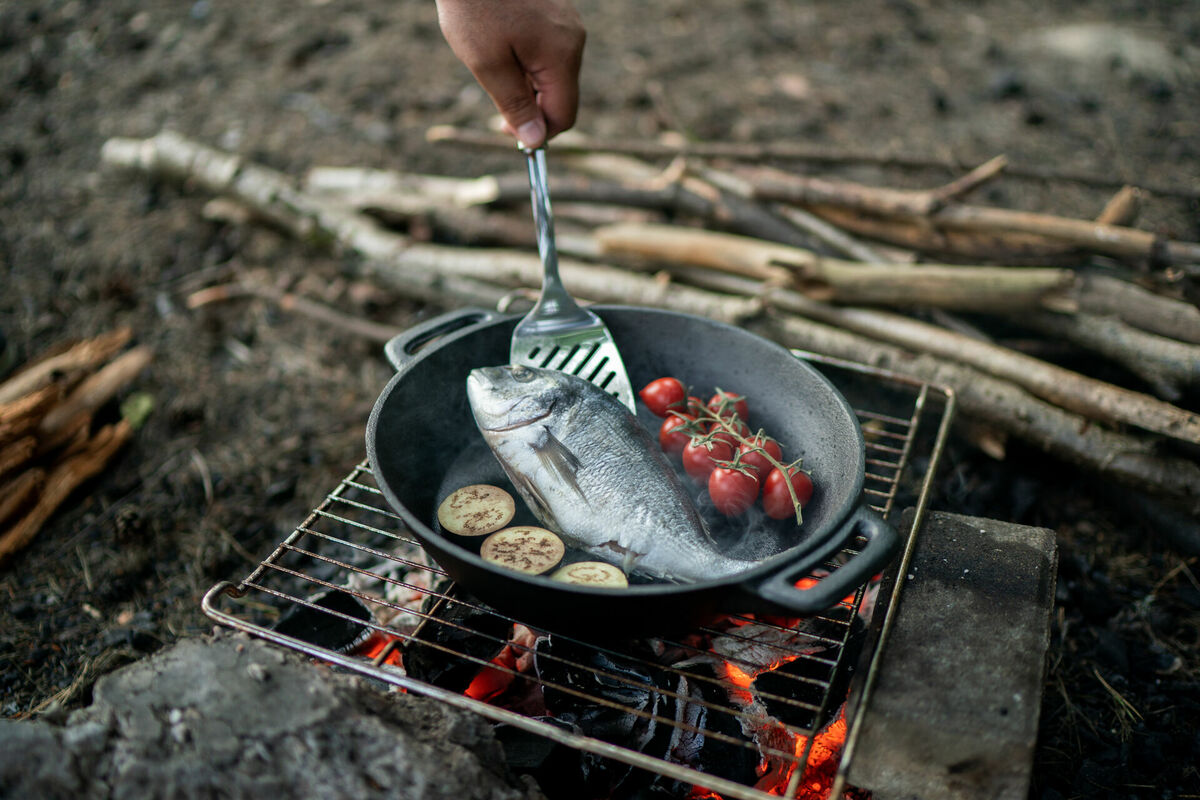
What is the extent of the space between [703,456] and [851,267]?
1.94m

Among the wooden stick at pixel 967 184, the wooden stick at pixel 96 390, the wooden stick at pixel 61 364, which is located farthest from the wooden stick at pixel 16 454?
the wooden stick at pixel 967 184

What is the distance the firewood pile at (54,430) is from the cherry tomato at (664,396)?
3.21m

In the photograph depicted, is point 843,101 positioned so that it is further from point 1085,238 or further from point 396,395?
point 396,395

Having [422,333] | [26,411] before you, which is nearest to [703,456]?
[422,333]

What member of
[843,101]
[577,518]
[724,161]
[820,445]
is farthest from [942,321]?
[843,101]

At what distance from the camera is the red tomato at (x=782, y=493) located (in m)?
2.58

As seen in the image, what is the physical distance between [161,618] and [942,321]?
4.32 m

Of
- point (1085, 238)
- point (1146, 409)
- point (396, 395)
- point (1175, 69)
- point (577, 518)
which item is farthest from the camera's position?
point (1175, 69)

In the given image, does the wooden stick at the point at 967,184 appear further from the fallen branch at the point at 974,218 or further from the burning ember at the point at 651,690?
the burning ember at the point at 651,690

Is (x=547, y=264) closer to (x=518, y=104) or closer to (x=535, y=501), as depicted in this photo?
(x=518, y=104)

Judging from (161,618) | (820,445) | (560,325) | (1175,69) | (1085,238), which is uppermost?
(560,325)

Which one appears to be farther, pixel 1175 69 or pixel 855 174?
pixel 1175 69

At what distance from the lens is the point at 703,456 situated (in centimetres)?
276

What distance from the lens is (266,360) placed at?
5.11 metres
